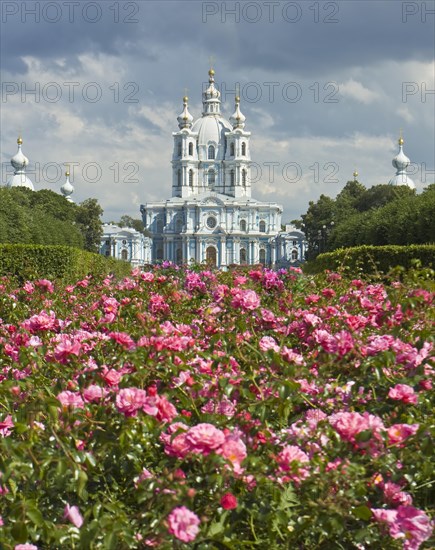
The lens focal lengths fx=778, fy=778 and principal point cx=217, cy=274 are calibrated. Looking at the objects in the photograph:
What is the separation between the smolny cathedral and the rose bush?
78.5 meters

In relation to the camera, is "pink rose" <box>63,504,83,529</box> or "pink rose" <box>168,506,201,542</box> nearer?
"pink rose" <box>168,506,201,542</box>

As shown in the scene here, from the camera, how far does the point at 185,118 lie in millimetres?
90125

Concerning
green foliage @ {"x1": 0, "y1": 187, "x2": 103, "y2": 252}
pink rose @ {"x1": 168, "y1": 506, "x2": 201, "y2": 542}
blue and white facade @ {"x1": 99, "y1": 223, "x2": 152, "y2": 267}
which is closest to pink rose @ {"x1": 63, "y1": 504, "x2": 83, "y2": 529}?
pink rose @ {"x1": 168, "y1": 506, "x2": 201, "y2": 542}

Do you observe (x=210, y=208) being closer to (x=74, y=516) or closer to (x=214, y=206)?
(x=214, y=206)

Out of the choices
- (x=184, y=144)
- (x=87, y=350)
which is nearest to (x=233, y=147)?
(x=184, y=144)

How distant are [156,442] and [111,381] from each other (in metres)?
0.35

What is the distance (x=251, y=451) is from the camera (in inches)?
112

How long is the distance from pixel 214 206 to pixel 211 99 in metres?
14.9

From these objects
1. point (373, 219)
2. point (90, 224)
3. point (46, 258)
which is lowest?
point (46, 258)

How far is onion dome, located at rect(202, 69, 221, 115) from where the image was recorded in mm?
91188

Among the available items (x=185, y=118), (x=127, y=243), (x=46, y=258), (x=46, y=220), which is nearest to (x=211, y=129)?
(x=185, y=118)

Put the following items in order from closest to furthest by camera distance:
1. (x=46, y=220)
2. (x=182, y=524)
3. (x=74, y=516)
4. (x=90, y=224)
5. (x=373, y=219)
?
1. (x=182, y=524)
2. (x=74, y=516)
3. (x=373, y=219)
4. (x=46, y=220)
5. (x=90, y=224)

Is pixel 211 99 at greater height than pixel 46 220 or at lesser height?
greater

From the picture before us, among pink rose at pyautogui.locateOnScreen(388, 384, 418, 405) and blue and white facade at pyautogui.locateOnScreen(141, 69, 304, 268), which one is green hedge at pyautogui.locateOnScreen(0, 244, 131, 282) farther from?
blue and white facade at pyautogui.locateOnScreen(141, 69, 304, 268)
